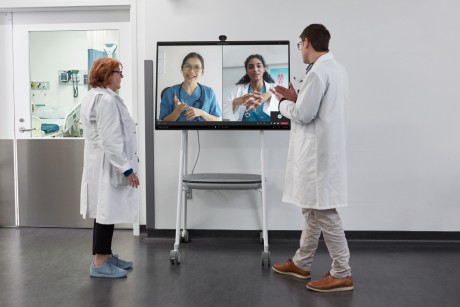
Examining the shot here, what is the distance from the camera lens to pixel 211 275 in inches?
116

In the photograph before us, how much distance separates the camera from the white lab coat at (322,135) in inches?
101

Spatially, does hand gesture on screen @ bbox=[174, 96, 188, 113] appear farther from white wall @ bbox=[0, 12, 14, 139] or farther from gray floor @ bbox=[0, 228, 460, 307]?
white wall @ bbox=[0, 12, 14, 139]

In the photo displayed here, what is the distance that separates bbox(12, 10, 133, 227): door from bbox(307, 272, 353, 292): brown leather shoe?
2.31m

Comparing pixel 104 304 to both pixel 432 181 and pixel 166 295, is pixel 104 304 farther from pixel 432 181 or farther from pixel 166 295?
pixel 432 181

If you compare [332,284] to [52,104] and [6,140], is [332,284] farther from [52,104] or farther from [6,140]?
[6,140]

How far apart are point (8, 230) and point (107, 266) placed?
67.6 inches

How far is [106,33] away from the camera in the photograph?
4.10 meters

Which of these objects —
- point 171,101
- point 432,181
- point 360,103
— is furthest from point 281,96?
point 432,181

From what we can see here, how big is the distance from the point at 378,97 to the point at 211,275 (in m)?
1.94

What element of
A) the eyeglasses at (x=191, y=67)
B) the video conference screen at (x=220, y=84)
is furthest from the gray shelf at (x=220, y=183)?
the eyeglasses at (x=191, y=67)

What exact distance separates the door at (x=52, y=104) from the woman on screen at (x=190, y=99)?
0.89m

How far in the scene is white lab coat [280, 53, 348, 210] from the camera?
8.38ft

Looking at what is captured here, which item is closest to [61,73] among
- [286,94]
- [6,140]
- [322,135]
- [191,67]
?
[6,140]

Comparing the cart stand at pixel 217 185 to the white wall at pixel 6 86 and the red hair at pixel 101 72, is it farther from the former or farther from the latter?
the white wall at pixel 6 86
